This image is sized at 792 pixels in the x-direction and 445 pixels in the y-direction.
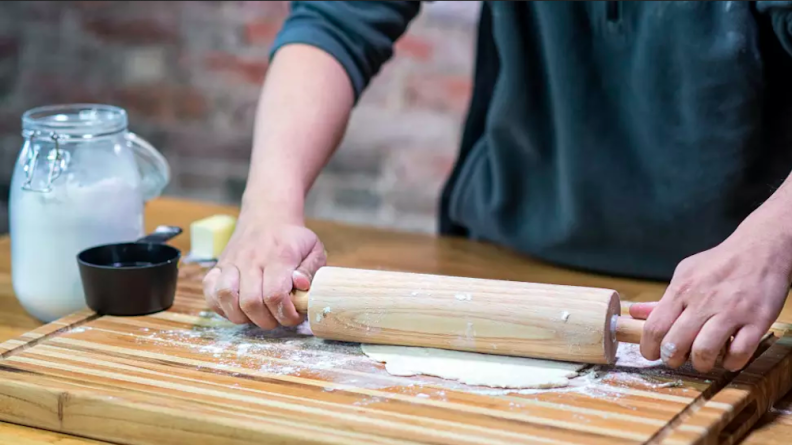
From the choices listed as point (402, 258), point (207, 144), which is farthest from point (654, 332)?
point (207, 144)

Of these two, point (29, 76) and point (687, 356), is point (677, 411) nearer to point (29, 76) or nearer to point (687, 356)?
point (687, 356)

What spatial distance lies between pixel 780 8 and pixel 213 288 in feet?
2.27

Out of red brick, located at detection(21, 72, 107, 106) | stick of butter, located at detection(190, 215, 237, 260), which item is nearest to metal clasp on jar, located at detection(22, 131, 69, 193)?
stick of butter, located at detection(190, 215, 237, 260)

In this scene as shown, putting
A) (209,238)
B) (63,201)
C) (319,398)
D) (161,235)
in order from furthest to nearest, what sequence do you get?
(209,238), (161,235), (63,201), (319,398)

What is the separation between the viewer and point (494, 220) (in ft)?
4.85

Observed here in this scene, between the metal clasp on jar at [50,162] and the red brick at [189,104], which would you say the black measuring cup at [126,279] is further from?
the red brick at [189,104]

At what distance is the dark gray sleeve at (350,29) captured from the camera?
4.55ft

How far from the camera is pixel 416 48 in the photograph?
7.66 ft

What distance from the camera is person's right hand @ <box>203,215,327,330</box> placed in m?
1.06

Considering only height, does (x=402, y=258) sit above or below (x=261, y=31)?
below

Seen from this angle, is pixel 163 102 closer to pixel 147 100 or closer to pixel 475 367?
pixel 147 100

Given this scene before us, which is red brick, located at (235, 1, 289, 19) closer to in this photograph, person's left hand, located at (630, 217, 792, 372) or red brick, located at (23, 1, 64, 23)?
red brick, located at (23, 1, 64, 23)

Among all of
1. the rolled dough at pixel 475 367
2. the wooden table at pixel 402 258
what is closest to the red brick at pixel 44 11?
the wooden table at pixel 402 258

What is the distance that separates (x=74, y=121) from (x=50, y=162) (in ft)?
0.23
